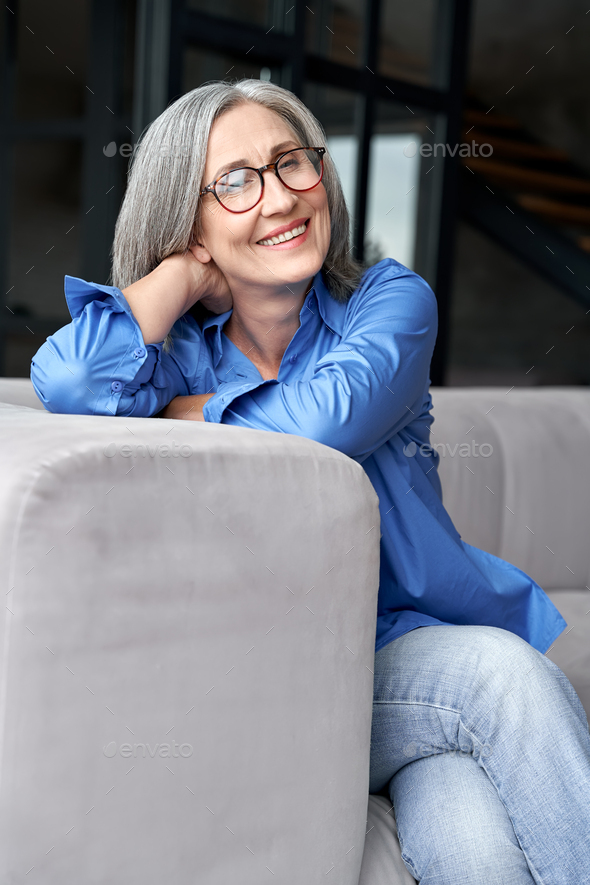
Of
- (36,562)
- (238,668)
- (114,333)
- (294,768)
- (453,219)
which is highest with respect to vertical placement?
(453,219)

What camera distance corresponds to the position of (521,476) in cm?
197

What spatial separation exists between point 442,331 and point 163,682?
356cm

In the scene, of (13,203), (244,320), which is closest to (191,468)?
(244,320)

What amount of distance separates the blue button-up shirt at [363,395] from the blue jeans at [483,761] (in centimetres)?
12

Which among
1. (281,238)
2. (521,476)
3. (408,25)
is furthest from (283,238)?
(408,25)

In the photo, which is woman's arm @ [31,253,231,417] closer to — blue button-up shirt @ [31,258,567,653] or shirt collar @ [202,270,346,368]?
blue button-up shirt @ [31,258,567,653]

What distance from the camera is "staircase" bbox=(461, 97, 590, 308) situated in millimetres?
5145

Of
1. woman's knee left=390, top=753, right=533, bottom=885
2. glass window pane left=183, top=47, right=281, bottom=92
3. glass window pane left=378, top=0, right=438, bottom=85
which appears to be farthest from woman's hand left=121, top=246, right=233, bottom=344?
glass window pane left=378, top=0, right=438, bottom=85

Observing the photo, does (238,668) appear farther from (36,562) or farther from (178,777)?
(36,562)

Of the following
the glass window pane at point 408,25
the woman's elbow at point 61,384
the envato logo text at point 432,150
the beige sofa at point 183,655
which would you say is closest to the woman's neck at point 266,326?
the woman's elbow at point 61,384

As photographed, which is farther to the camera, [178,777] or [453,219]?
[453,219]

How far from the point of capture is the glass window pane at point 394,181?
151 inches

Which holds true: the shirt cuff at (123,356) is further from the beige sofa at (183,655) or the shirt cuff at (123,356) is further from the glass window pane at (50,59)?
the glass window pane at (50,59)

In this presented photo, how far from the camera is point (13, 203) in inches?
201
